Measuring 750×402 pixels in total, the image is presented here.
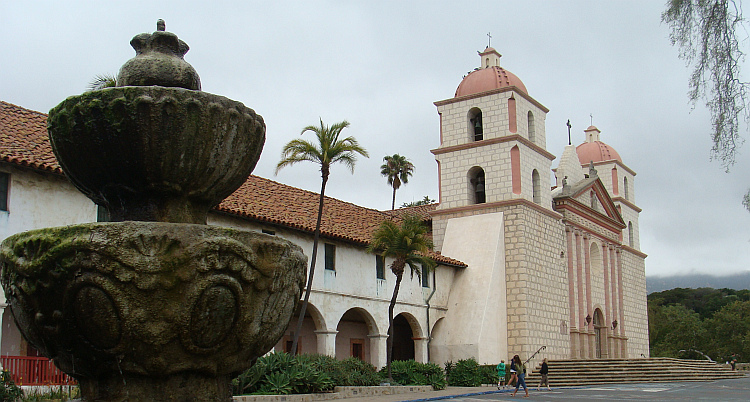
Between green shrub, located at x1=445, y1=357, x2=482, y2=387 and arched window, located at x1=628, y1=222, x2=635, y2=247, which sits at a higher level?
arched window, located at x1=628, y1=222, x2=635, y2=247

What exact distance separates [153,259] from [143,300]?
241 mm

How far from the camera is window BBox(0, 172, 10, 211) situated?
570 inches

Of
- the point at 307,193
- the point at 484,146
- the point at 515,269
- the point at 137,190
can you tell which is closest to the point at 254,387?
the point at 307,193

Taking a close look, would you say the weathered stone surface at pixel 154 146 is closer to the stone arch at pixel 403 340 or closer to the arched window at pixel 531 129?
the stone arch at pixel 403 340

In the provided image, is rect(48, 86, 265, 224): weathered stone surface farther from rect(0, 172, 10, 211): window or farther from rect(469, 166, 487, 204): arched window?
rect(469, 166, 487, 204): arched window

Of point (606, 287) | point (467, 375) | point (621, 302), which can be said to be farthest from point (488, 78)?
point (621, 302)

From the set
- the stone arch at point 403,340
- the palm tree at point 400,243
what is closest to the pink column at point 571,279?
the stone arch at point 403,340

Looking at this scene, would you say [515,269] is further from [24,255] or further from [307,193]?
[24,255]

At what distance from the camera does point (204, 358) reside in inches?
181

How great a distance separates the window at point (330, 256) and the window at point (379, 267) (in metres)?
2.19

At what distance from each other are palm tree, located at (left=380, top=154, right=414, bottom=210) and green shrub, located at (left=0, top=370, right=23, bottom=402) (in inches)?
1231

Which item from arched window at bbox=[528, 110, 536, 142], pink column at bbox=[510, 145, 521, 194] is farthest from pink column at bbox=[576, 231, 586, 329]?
pink column at bbox=[510, 145, 521, 194]

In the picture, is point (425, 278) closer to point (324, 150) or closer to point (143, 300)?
point (324, 150)

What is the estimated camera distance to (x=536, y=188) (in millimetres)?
30375
